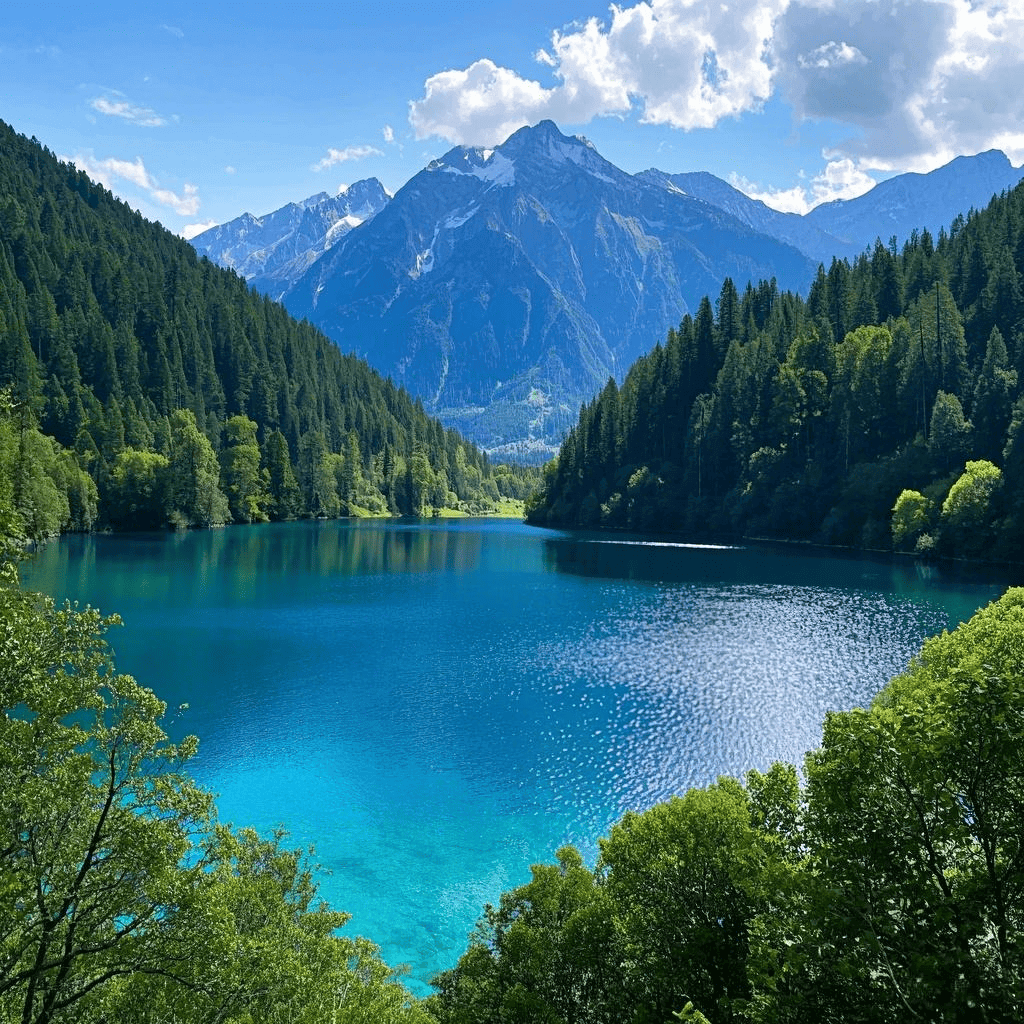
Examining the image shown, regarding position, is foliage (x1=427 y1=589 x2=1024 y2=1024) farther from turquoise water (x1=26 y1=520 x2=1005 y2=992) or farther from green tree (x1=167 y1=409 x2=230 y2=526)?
green tree (x1=167 y1=409 x2=230 y2=526)

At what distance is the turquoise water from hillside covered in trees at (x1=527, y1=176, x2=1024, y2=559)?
55.6 ft

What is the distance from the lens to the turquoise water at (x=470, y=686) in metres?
34.9

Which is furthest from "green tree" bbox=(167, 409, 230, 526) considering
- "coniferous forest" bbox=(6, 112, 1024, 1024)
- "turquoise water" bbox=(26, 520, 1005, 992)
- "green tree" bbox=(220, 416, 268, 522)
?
"coniferous forest" bbox=(6, 112, 1024, 1024)

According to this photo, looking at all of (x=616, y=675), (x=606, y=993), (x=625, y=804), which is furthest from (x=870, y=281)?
(x=606, y=993)

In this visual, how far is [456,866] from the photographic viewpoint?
32625 mm

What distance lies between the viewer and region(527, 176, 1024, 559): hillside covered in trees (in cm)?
11675

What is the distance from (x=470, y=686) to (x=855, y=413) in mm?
113034

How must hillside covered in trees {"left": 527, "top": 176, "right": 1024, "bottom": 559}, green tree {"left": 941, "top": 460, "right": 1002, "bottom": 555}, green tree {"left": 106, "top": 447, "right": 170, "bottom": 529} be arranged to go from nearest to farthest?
green tree {"left": 941, "top": 460, "right": 1002, "bottom": 555}, hillside covered in trees {"left": 527, "top": 176, "right": 1024, "bottom": 559}, green tree {"left": 106, "top": 447, "right": 170, "bottom": 529}

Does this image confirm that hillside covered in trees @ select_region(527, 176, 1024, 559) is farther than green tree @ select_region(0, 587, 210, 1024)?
Yes

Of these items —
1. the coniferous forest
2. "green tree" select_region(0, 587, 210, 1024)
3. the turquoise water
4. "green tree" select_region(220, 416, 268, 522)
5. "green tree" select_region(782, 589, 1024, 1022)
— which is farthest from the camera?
"green tree" select_region(220, 416, 268, 522)

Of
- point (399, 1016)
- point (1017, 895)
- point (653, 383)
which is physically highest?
point (653, 383)

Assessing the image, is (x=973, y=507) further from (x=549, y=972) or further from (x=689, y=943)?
(x=549, y=972)

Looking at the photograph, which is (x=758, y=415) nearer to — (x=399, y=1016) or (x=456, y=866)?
(x=456, y=866)

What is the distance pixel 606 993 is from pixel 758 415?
528 ft
